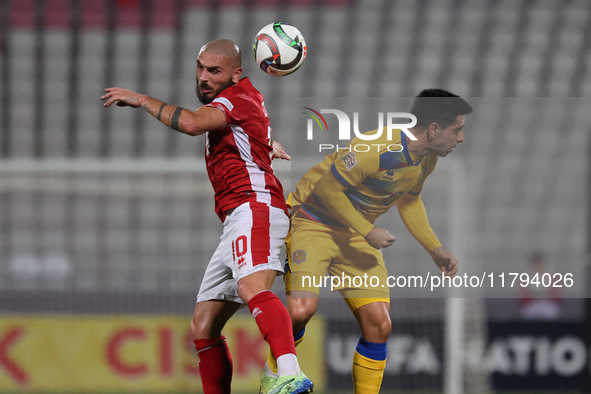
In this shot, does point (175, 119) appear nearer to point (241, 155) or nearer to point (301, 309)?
point (241, 155)

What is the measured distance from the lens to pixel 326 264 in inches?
140

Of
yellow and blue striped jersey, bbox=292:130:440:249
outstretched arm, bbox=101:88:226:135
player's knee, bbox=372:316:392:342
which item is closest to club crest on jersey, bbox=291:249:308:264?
yellow and blue striped jersey, bbox=292:130:440:249

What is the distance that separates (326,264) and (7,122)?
21.1 ft

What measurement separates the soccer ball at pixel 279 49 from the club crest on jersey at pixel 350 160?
528 mm

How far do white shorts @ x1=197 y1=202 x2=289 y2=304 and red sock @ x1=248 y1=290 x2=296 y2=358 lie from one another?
Result: 0.14 m

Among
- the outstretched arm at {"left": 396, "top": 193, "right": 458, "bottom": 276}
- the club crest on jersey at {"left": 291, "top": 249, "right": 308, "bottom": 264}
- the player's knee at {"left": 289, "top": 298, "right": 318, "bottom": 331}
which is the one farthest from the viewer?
the outstretched arm at {"left": 396, "top": 193, "right": 458, "bottom": 276}

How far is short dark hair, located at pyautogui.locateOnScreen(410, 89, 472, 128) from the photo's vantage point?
3.54 metres

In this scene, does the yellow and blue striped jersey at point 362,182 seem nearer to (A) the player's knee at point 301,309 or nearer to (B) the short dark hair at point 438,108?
(B) the short dark hair at point 438,108

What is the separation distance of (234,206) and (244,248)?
23 cm

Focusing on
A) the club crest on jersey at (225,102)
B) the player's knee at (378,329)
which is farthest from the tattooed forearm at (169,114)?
the player's knee at (378,329)

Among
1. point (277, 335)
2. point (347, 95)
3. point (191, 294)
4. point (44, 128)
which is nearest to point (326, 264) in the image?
point (277, 335)

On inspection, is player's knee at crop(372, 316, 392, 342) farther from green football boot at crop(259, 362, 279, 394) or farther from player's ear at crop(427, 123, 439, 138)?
player's ear at crop(427, 123, 439, 138)

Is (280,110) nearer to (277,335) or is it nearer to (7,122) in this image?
(7,122)

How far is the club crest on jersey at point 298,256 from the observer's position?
3482 mm
